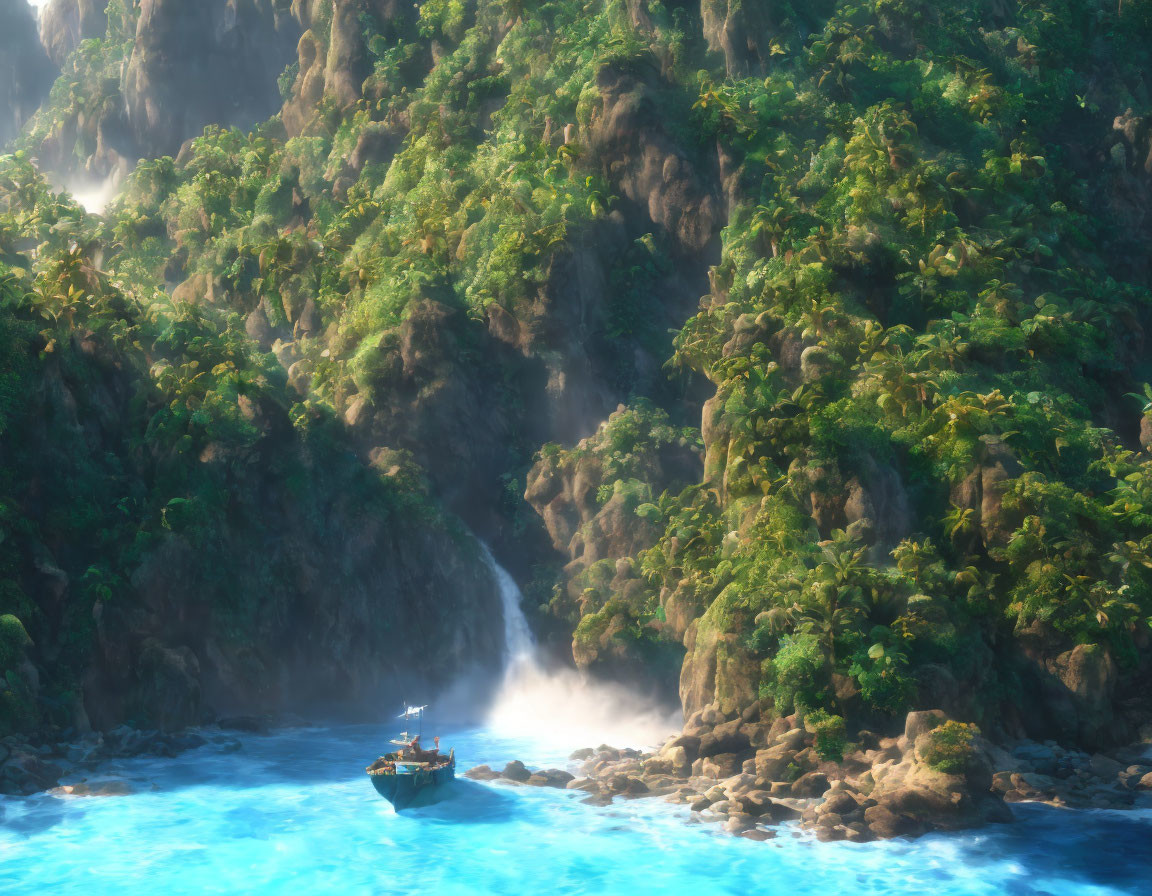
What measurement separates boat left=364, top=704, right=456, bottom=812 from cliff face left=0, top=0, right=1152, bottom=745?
28.4ft

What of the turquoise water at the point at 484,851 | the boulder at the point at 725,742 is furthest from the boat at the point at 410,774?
the boulder at the point at 725,742

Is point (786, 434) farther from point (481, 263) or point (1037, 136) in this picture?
point (1037, 136)

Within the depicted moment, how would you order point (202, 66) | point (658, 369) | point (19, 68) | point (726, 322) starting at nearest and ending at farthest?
1. point (726, 322)
2. point (658, 369)
3. point (202, 66)
4. point (19, 68)

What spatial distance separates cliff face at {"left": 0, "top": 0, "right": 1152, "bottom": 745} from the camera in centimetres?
3503

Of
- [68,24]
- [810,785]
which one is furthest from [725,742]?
[68,24]

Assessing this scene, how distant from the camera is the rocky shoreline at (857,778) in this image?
28.9 metres

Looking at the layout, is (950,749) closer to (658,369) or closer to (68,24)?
(658,369)

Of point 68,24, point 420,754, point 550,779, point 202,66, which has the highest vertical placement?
point 68,24

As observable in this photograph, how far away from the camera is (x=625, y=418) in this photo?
4869cm

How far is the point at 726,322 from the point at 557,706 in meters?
16.7

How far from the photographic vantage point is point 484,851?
1136 inches

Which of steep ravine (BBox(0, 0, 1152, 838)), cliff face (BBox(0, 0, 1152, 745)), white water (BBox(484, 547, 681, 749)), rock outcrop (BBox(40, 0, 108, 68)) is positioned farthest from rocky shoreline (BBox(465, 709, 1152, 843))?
rock outcrop (BBox(40, 0, 108, 68))

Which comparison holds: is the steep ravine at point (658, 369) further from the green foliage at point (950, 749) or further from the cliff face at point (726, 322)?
the green foliage at point (950, 749)

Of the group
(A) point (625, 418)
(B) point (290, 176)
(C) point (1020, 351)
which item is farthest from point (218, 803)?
(B) point (290, 176)
